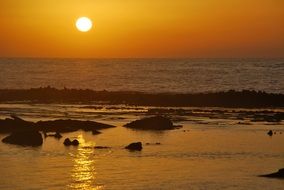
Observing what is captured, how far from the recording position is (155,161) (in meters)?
35.6

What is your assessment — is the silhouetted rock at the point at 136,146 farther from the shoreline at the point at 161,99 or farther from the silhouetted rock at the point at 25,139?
the shoreline at the point at 161,99

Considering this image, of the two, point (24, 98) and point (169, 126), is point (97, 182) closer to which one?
point (169, 126)

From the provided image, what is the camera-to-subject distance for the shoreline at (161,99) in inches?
3226

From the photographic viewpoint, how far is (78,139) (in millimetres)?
45250

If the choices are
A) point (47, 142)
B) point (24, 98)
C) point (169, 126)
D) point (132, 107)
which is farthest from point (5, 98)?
point (47, 142)

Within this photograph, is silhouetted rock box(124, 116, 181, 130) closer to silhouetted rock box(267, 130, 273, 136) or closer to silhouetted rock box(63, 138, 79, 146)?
silhouetted rock box(267, 130, 273, 136)

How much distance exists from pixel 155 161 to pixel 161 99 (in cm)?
5391

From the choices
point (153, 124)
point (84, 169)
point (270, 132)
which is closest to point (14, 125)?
point (153, 124)

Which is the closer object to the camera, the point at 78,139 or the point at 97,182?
the point at 97,182

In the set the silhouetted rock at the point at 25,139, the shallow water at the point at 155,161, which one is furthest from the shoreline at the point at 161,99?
the silhouetted rock at the point at 25,139

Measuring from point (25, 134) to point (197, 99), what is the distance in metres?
47.5

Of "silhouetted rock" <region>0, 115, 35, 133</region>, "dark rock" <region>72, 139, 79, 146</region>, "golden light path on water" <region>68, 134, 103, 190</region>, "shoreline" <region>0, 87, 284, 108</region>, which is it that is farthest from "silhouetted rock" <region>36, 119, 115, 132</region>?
"shoreline" <region>0, 87, 284, 108</region>

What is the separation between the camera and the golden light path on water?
28.9m

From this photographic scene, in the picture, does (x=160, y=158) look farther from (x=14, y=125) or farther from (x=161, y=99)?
(x=161, y=99)
